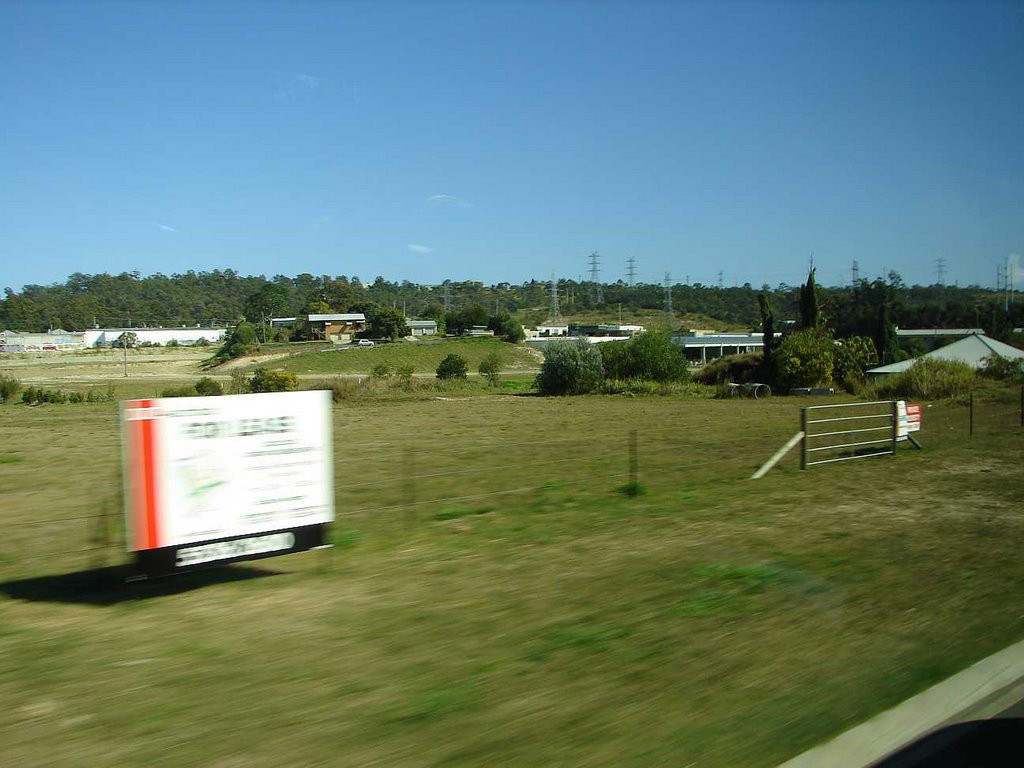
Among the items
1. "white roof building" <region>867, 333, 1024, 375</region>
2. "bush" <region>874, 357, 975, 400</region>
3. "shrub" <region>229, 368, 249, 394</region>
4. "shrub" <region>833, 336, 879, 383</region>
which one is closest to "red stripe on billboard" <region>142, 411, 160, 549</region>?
"shrub" <region>229, 368, 249, 394</region>

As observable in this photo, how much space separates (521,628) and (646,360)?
61.3 metres

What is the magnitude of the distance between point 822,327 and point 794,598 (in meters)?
64.2

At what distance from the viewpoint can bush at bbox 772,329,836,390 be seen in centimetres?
6288

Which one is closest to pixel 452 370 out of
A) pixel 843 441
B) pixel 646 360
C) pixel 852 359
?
pixel 646 360

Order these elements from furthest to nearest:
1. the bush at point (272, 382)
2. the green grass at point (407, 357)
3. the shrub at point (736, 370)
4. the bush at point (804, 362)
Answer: the green grass at point (407, 357) → the shrub at point (736, 370) → the bush at point (804, 362) → the bush at point (272, 382)

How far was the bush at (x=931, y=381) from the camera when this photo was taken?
4747 cm

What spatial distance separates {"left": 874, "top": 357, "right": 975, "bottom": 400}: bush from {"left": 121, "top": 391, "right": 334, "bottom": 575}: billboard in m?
45.1

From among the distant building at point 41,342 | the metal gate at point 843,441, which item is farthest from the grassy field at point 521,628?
the distant building at point 41,342

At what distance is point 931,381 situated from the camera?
47.9 metres

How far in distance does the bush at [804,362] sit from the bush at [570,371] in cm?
1365

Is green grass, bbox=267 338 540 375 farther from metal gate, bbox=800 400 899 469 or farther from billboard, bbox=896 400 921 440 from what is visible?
billboard, bbox=896 400 921 440

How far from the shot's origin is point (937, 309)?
118 metres

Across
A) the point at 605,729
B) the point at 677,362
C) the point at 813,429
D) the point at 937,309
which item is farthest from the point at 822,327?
the point at 605,729

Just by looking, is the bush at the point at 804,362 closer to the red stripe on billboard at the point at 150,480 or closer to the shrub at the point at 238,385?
the shrub at the point at 238,385
